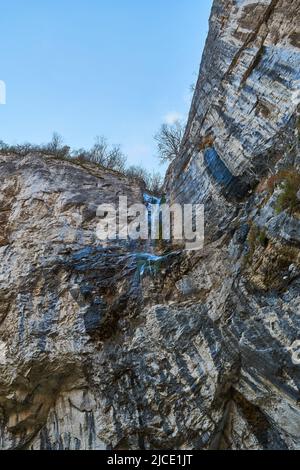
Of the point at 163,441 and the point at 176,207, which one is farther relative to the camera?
the point at 176,207

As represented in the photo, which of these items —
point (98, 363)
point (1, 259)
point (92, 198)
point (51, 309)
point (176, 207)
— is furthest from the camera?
point (92, 198)

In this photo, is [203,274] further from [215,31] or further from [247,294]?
[215,31]

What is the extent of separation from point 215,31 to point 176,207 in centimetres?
517

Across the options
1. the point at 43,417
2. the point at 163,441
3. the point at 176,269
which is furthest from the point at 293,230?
the point at 43,417

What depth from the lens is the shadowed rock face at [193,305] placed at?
6.38 meters

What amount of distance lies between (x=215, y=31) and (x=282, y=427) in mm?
10073

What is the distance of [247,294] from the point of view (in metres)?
6.64

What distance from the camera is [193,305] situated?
24.6 feet

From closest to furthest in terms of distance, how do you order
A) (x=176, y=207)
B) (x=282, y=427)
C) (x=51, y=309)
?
(x=282, y=427), (x=51, y=309), (x=176, y=207)

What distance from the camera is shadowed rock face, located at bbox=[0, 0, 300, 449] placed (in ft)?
20.9

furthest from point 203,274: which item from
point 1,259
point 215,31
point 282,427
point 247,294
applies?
point 215,31

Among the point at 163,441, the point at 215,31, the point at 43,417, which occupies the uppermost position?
the point at 215,31

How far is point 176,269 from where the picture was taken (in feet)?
26.8

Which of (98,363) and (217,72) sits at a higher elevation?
(217,72)
